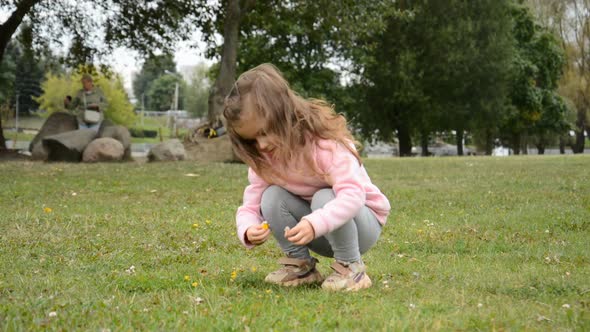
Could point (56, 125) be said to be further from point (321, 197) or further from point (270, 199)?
point (321, 197)

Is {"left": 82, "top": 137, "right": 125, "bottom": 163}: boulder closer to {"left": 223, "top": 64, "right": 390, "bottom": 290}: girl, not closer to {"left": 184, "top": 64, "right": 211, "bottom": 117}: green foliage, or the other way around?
{"left": 223, "top": 64, "right": 390, "bottom": 290}: girl

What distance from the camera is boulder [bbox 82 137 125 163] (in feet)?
56.1

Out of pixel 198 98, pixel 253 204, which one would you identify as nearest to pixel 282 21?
pixel 253 204

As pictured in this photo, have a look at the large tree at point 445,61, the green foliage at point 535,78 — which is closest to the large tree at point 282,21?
the large tree at point 445,61

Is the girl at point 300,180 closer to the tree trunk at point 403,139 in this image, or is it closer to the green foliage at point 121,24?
the green foliage at point 121,24

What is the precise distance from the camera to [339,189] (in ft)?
11.8

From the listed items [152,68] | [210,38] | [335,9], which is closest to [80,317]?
[335,9]

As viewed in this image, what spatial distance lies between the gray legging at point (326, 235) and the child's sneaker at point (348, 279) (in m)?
0.04

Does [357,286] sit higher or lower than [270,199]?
lower

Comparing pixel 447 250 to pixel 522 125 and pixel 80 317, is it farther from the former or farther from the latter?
pixel 522 125

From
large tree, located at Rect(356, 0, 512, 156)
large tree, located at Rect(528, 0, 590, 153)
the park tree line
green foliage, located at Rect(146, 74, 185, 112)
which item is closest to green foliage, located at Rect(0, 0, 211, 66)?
the park tree line

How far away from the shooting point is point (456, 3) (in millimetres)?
32938

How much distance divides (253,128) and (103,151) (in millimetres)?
14462

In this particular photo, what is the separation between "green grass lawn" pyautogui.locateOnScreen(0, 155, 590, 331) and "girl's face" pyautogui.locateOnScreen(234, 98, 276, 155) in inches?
32.8
